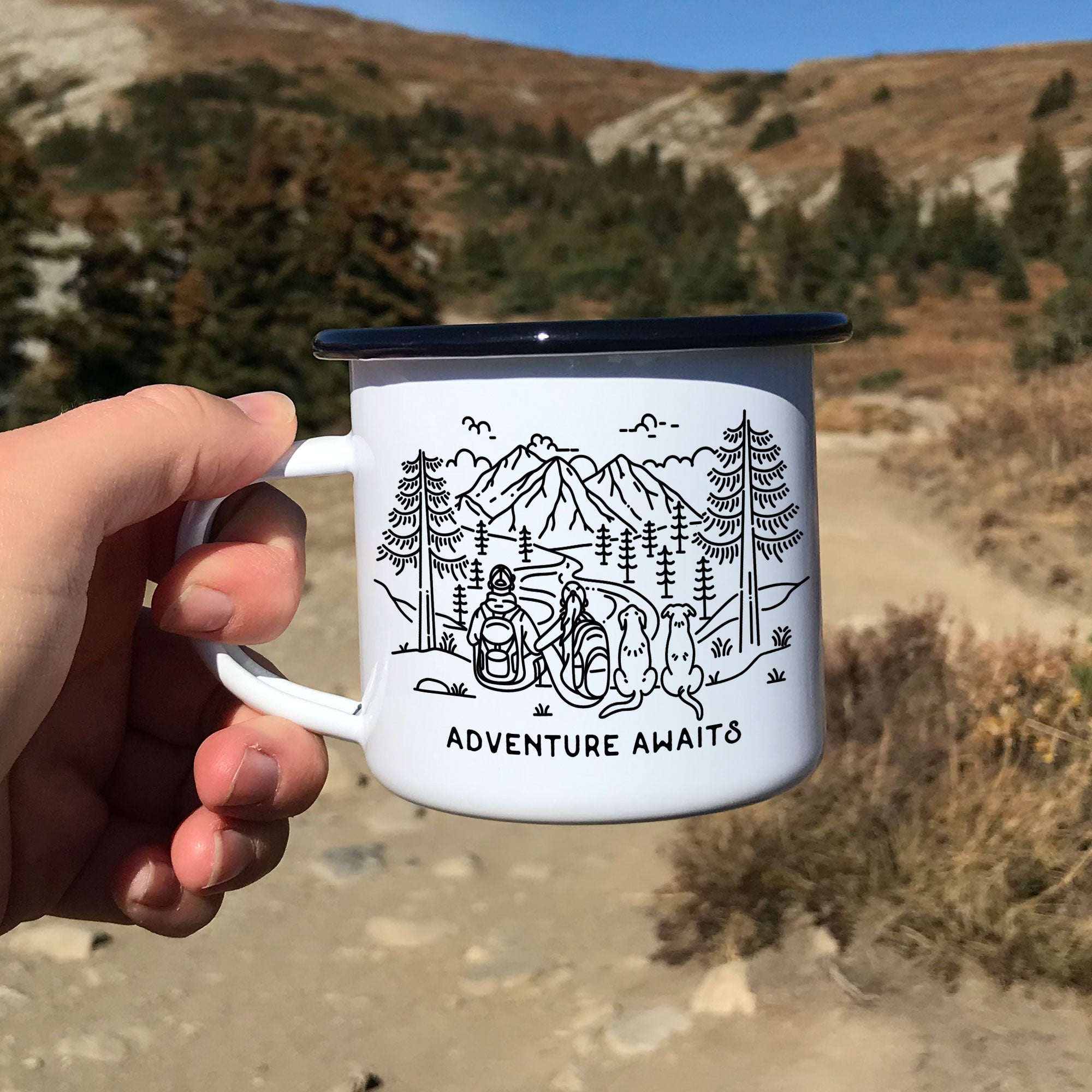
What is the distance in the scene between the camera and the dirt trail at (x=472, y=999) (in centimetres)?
238

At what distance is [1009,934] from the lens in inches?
96.7

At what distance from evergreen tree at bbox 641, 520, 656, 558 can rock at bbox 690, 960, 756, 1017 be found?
1719mm

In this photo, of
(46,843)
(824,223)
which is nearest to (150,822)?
(46,843)

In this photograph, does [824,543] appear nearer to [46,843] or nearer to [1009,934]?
[1009,934]

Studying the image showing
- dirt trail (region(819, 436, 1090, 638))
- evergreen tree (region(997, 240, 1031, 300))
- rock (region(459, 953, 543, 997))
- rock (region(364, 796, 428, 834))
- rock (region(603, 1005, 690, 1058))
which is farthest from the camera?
evergreen tree (region(997, 240, 1031, 300))

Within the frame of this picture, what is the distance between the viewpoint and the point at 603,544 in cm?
116

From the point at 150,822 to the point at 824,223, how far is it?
23550 millimetres

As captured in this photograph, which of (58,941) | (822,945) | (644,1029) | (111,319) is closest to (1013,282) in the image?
(111,319)

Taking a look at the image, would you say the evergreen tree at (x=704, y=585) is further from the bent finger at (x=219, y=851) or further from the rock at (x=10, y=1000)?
the rock at (x=10, y=1000)

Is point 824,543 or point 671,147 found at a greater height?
point 671,147

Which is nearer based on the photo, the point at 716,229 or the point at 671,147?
the point at 716,229

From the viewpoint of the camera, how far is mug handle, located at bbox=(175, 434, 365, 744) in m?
1.38

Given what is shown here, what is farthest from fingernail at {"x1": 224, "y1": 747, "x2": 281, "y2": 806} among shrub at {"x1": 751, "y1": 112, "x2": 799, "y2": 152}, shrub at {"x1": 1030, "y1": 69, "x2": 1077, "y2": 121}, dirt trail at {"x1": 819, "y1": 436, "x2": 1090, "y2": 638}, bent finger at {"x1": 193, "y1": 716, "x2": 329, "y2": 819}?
shrub at {"x1": 751, "y1": 112, "x2": 799, "y2": 152}

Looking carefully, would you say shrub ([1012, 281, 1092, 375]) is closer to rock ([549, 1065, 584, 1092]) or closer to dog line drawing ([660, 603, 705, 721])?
rock ([549, 1065, 584, 1092])
